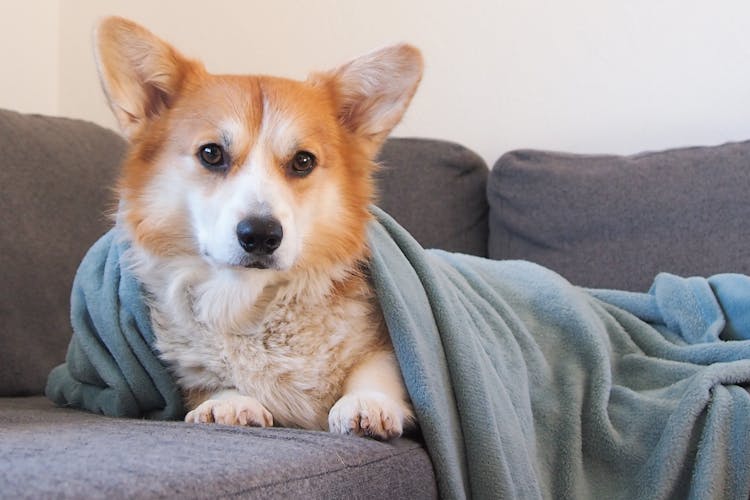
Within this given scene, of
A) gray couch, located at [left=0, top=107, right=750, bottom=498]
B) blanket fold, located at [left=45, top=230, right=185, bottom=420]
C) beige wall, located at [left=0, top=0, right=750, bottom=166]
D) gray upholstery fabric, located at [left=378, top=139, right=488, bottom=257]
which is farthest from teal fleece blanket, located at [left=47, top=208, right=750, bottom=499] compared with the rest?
beige wall, located at [left=0, top=0, right=750, bottom=166]

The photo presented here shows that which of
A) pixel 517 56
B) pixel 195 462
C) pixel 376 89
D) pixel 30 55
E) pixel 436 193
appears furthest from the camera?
pixel 30 55

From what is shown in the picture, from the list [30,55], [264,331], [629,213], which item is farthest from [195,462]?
[30,55]

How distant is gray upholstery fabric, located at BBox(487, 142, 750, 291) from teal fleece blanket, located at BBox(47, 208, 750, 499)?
0.25 m

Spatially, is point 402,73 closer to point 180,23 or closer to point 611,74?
point 611,74

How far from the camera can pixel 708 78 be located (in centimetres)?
200

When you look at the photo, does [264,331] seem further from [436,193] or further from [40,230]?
[436,193]

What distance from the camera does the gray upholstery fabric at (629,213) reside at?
1.74 meters

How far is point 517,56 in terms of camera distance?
2174mm

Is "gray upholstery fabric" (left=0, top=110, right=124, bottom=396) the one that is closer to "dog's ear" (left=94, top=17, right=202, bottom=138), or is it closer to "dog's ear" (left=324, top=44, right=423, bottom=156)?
"dog's ear" (left=94, top=17, right=202, bottom=138)

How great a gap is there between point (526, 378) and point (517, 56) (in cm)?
115

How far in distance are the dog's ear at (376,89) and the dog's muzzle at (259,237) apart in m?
0.33

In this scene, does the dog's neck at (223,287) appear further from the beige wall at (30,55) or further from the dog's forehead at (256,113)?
the beige wall at (30,55)

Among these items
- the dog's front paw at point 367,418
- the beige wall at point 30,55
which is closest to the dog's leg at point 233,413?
the dog's front paw at point 367,418

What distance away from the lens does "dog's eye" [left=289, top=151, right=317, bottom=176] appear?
4.01ft
